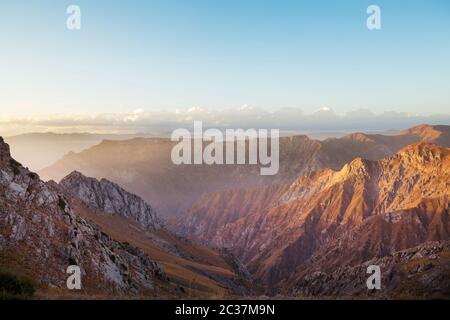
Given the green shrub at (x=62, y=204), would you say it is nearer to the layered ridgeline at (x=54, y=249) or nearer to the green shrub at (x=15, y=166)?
the layered ridgeline at (x=54, y=249)

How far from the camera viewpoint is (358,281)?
3787 inches

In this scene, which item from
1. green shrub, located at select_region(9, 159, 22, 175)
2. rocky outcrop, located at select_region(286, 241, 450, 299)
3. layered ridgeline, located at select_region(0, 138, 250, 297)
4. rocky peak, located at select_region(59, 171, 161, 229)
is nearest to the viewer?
layered ridgeline, located at select_region(0, 138, 250, 297)

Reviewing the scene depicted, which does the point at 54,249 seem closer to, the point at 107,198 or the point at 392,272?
the point at 392,272

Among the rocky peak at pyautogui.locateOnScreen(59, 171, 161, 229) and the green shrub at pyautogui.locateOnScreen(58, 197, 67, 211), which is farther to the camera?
the rocky peak at pyautogui.locateOnScreen(59, 171, 161, 229)

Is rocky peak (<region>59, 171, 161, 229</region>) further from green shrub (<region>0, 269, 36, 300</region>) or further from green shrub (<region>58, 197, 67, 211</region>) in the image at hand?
green shrub (<region>0, 269, 36, 300</region>)

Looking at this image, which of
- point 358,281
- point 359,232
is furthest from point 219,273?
point 359,232

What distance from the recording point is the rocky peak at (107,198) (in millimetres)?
126469

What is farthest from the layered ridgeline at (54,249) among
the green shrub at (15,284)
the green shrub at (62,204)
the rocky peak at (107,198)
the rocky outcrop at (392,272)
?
the rocky peak at (107,198)

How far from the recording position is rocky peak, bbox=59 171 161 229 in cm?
12647

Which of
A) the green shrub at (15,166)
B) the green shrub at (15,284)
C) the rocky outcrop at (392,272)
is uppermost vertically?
the green shrub at (15,166)

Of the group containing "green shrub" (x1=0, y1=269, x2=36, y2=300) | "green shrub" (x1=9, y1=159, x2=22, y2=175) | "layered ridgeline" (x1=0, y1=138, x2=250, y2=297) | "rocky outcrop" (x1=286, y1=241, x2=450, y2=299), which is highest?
"green shrub" (x1=9, y1=159, x2=22, y2=175)

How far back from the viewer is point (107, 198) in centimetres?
13412

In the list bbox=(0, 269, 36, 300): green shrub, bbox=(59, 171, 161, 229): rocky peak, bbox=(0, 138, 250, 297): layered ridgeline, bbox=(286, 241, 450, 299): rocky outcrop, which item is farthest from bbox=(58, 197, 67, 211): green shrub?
bbox=(59, 171, 161, 229): rocky peak
